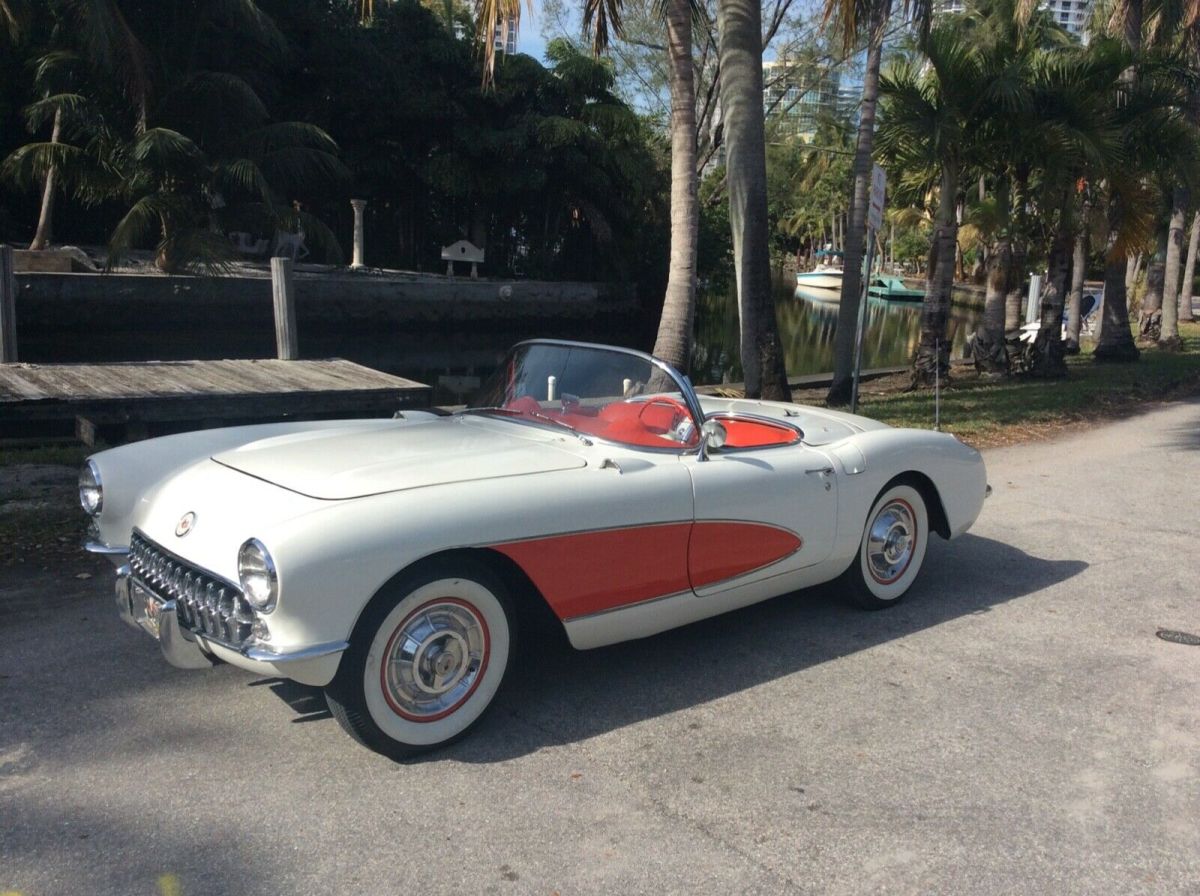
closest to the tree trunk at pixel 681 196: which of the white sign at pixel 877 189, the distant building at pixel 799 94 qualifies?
the white sign at pixel 877 189

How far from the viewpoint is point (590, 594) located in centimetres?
391

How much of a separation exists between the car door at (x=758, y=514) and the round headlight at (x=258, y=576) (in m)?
1.72

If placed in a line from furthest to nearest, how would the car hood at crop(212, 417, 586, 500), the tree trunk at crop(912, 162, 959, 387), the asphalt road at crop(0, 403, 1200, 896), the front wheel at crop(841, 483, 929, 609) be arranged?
the tree trunk at crop(912, 162, 959, 387) → the front wheel at crop(841, 483, 929, 609) → the car hood at crop(212, 417, 586, 500) → the asphalt road at crop(0, 403, 1200, 896)

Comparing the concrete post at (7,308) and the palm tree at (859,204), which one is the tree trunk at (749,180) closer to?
the palm tree at (859,204)

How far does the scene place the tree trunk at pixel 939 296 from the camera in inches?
596

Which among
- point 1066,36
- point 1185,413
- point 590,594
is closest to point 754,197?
point 1185,413

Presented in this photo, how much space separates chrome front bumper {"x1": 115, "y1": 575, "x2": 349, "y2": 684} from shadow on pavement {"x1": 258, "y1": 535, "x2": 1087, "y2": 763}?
595mm

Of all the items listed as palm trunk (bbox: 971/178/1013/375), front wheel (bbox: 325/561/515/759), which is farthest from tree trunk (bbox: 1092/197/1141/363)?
front wheel (bbox: 325/561/515/759)

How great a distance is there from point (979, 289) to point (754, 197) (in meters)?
50.6

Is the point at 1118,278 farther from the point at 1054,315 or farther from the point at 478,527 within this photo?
the point at 478,527

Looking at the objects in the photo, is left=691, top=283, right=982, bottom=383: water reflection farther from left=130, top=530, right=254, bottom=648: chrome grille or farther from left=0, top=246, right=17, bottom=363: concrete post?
left=130, top=530, right=254, bottom=648: chrome grille

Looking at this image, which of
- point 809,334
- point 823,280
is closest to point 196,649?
point 809,334

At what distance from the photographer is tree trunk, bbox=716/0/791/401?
1098 centimetres

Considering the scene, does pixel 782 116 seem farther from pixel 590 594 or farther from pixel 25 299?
pixel 590 594
